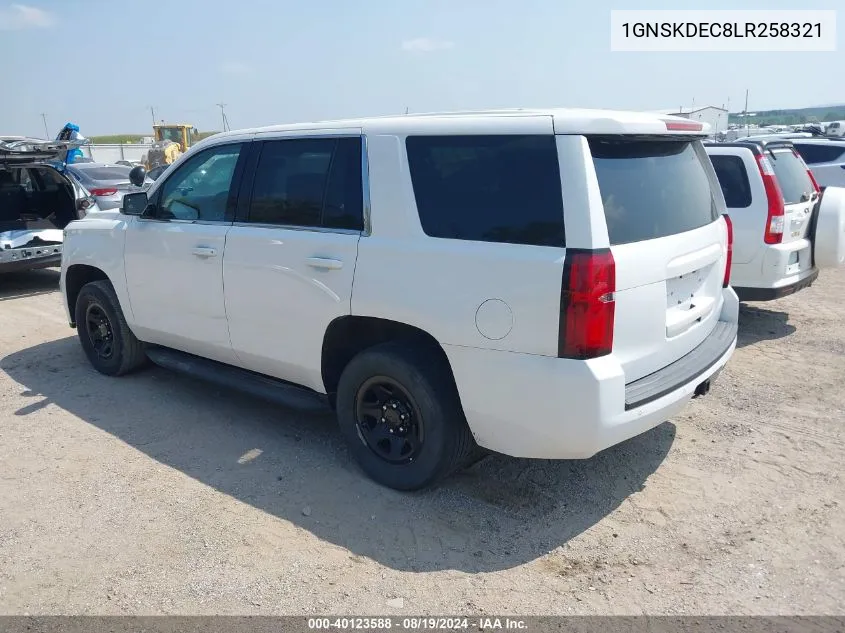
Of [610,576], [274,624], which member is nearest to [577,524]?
[610,576]

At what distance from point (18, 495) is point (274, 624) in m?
2.03

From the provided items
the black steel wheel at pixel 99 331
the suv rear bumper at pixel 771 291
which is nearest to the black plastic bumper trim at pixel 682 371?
the suv rear bumper at pixel 771 291

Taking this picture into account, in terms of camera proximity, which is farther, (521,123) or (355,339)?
(355,339)

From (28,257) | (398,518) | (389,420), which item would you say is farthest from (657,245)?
(28,257)

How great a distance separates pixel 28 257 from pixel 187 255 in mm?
5411

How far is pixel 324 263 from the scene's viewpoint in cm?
382

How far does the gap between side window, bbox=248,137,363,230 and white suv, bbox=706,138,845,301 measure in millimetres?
4210

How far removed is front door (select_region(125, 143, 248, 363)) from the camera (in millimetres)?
4539

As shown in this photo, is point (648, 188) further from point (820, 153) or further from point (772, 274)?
point (820, 153)

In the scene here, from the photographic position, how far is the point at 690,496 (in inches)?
147

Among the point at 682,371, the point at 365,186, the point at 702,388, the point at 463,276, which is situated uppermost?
the point at 365,186

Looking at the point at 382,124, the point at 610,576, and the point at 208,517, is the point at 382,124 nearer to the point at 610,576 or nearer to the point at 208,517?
the point at 208,517

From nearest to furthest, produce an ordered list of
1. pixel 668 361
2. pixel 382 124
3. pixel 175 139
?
pixel 668 361, pixel 382 124, pixel 175 139

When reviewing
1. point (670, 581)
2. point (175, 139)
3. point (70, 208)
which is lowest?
point (670, 581)
